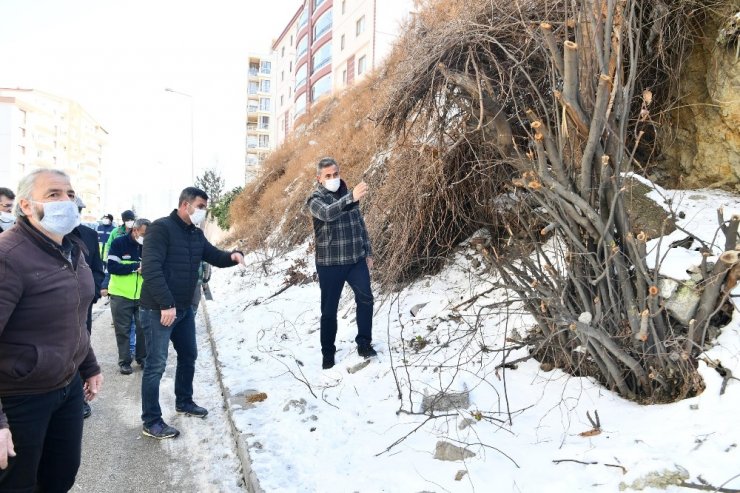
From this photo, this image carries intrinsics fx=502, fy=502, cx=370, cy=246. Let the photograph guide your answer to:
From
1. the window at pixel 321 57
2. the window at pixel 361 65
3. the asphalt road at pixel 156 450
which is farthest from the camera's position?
the window at pixel 321 57

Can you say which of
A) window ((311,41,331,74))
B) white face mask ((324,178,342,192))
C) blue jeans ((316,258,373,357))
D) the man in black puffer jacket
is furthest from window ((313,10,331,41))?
the man in black puffer jacket

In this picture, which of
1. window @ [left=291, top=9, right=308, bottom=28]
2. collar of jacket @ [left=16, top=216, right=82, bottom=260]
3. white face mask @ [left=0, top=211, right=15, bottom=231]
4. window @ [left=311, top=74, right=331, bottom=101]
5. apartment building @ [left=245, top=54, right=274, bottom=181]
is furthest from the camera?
apartment building @ [left=245, top=54, right=274, bottom=181]

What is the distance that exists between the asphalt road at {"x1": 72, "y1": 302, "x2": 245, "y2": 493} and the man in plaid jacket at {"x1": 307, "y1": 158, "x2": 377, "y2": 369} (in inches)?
51.9

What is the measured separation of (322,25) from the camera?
42.1 meters

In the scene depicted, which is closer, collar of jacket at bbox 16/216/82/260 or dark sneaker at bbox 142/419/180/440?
collar of jacket at bbox 16/216/82/260

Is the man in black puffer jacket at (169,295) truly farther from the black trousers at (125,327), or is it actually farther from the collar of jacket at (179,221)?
the black trousers at (125,327)

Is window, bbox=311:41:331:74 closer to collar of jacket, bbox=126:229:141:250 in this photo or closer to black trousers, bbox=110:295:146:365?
collar of jacket, bbox=126:229:141:250

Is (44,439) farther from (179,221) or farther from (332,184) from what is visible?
(332,184)

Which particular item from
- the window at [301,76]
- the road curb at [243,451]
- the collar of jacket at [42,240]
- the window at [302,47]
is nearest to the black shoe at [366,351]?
the road curb at [243,451]

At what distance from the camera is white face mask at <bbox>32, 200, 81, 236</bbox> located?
92.0 inches

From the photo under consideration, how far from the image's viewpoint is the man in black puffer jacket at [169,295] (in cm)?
408

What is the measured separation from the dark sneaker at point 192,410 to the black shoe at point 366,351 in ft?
5.00

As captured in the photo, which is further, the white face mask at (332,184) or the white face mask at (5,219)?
the white face mask at (5,219)

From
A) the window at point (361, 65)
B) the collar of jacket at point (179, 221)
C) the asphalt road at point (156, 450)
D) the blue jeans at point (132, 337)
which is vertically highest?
the window at point (361, 65)
